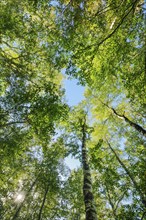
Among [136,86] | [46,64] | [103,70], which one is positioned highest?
[46,64]

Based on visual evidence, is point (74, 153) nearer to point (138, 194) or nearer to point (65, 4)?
point (138, 194)

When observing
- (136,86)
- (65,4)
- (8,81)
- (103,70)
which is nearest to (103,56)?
(103,70)

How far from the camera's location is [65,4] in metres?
10.8

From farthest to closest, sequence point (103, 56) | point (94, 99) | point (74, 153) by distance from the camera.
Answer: point (94, 99), point (74, 153), point (103, 56)

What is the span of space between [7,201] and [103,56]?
25638 millimetres

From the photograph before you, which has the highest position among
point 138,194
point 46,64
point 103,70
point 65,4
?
point 65,4

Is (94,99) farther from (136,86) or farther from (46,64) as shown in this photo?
(136,86)

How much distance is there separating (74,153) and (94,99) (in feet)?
25.7

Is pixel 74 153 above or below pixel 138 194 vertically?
above

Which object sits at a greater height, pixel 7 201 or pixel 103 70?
pixel 103 70

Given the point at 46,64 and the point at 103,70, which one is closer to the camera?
the point at 103,70

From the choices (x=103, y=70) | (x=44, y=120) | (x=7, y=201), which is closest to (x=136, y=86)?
(x=103, y=70)

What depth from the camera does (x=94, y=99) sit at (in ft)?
64.1

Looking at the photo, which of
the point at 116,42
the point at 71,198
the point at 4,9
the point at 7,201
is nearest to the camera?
the point at 116,42
